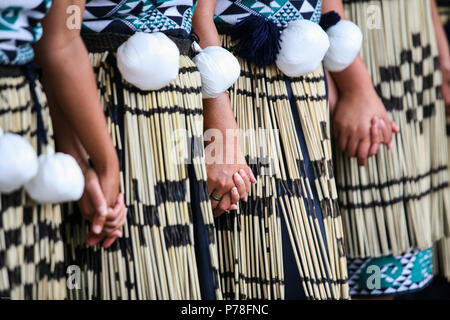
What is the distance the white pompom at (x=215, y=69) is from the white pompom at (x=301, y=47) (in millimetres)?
151

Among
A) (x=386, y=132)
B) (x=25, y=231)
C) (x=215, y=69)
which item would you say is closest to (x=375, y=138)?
(x=386, y=132)

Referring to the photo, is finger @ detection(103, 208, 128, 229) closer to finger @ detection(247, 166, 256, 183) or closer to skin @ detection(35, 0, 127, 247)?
skin @ detection(35, 0, 127, 247)

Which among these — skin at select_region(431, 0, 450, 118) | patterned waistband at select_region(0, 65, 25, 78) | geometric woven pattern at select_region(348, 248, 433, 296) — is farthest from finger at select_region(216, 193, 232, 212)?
skin at select_region(431, 0, 450, 118)

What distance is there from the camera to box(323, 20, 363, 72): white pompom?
4.99 ft

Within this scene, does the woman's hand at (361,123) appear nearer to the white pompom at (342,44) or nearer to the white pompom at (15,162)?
the white pompom at (342,44)

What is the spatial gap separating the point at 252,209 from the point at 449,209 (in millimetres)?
844

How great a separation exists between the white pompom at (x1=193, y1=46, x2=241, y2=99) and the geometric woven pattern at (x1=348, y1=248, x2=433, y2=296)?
0.80m

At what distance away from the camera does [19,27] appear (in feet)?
3.21

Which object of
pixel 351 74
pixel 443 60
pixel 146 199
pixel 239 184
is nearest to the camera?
pixel 146 199

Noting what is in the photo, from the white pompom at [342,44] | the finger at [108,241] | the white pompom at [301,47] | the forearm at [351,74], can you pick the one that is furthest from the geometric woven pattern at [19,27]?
the forearm at [351,74]

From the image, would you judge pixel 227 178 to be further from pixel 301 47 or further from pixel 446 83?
pixel 446 83

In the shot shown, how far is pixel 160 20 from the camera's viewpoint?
1193 mm

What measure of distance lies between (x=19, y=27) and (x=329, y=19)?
0.82 m
